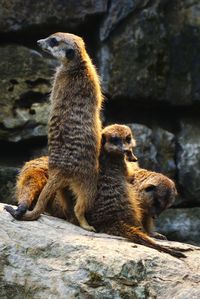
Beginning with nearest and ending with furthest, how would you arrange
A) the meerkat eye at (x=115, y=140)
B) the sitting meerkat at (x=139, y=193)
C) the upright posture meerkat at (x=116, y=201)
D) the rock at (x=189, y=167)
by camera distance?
the upright posture meerkat at (x=116, y=201) < the sitting meerkat at (x=139, y=193) < the meerkat eye at (x=115, y=140) < the rock at (x=189, y=167)

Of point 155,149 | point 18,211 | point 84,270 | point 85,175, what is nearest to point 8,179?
point 155,149

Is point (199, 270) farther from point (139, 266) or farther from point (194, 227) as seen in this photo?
point (194, 227)

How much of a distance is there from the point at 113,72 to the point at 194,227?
1.61 metres

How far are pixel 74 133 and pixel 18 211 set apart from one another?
0.67 metres

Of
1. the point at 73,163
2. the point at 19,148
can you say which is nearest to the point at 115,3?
the point at 19,148

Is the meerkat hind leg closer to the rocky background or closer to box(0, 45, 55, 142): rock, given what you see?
the rocky background

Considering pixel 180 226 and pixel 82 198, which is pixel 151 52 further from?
pixel 82 198

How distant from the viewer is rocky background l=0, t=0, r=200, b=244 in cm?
783

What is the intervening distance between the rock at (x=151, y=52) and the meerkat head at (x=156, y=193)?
223cm

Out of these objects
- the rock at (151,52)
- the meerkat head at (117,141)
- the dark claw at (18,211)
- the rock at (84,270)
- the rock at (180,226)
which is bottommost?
the rock at (180,226)

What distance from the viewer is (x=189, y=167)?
Answer: 321 inches

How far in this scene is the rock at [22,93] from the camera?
7.80m

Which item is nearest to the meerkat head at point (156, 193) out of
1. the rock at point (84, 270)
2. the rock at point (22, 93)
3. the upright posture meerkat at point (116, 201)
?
the upright posture meerkat at point (116, 201)

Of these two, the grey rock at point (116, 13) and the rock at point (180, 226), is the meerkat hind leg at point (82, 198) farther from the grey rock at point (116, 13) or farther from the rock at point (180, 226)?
the grey rock at point (116, 13)
